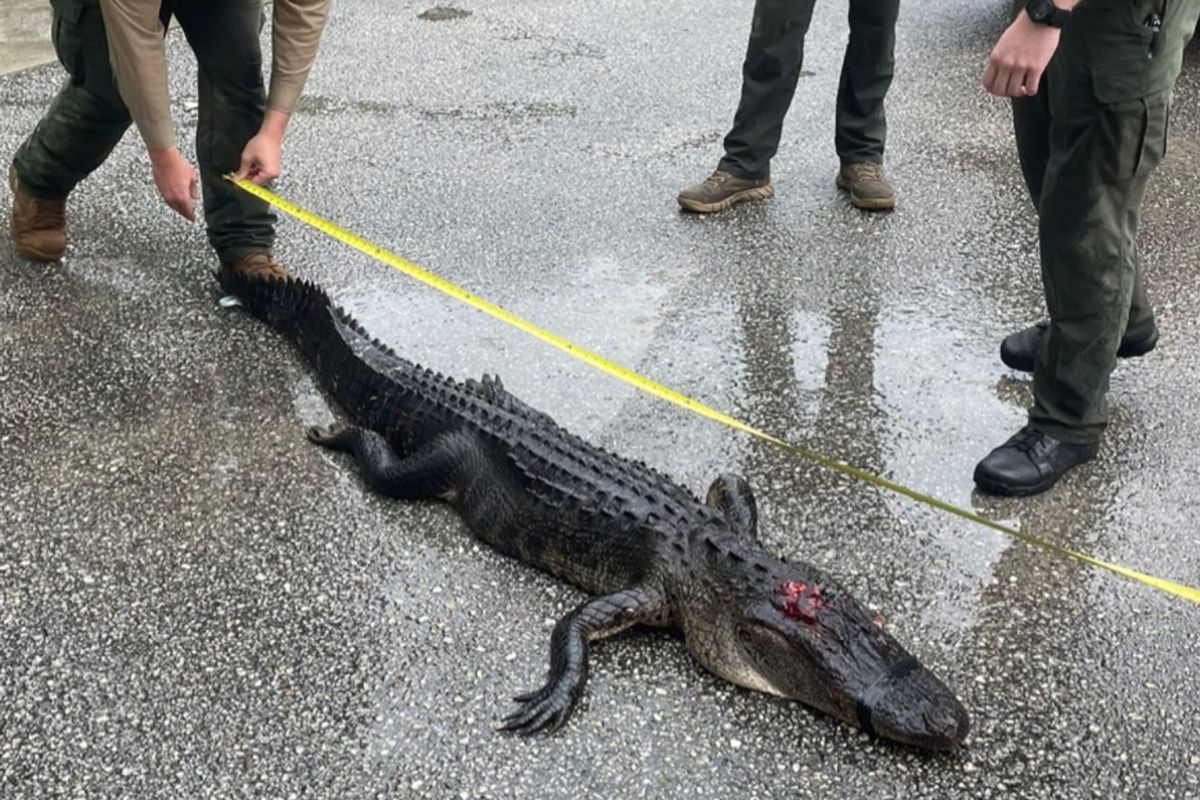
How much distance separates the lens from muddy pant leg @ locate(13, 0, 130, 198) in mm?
3961

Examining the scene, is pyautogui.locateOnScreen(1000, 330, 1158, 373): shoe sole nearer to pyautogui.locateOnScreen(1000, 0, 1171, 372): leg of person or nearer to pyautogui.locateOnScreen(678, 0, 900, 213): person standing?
pyautogui.locateOnScreen(1000, 0, 1171, 372): leg of person

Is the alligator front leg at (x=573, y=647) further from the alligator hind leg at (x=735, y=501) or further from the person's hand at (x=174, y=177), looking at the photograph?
the person's hand at (x=174, y=177)

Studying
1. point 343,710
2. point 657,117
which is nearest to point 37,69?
point 657,117

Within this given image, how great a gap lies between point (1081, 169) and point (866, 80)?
229 centimetres

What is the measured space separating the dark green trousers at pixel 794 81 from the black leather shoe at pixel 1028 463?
Result: 88.1 inches

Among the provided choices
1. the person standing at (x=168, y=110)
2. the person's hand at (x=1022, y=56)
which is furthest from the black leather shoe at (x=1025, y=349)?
the person standing at (x=168, y=110)

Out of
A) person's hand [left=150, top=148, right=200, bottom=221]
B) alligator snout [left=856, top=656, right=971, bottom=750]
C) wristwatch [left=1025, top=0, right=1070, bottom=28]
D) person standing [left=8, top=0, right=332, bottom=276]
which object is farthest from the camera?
person's hand [left=150, top=148, right=200, bottom=221]

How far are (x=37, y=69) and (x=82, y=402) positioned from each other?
391 centimetres

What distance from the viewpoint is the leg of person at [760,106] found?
4.93m

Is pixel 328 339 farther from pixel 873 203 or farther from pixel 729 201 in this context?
pixel 873 203

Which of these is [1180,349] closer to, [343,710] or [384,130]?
[343,710]

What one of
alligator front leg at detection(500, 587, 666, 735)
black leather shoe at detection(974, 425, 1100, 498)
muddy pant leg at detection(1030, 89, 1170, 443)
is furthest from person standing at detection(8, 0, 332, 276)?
black leather shoe at detection(974, 425, 1100, 498)

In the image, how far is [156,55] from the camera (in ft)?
11.2

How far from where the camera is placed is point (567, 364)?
4.02m
